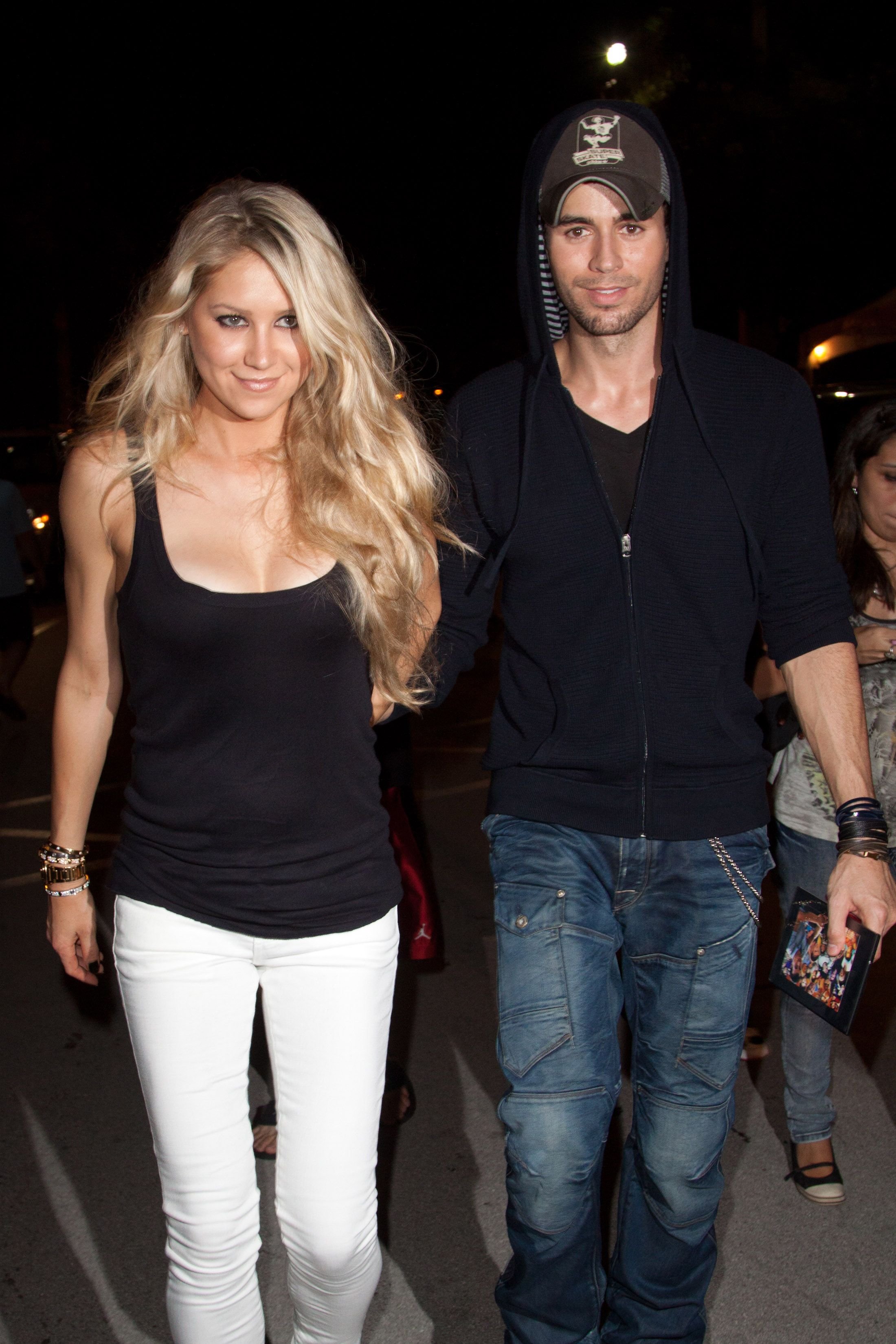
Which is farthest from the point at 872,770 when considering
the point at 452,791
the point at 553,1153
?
the point at 452,791

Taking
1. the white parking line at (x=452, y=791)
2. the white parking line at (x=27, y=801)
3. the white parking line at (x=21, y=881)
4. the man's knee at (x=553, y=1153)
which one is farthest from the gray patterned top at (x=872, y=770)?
the white parking line at (x=27, y=801)

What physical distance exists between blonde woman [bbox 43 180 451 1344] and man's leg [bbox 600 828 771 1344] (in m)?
0.58

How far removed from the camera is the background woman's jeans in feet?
11.3

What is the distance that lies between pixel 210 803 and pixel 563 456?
1.04 m

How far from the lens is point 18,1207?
136 inches

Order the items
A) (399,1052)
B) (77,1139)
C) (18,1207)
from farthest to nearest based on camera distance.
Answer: (399,1052), (77,1139), (18,1207)

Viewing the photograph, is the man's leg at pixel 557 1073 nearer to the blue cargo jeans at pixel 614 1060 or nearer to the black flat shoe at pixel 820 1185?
the blue cargo jeans at pixel 614 1060

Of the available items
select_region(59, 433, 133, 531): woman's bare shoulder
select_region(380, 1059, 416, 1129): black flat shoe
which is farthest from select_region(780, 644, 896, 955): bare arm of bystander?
select_region(380, 1059, 416, 1129): black flat shoe

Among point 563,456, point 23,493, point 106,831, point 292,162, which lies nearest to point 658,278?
point 563,456

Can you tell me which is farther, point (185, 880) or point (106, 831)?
point (106, 831)

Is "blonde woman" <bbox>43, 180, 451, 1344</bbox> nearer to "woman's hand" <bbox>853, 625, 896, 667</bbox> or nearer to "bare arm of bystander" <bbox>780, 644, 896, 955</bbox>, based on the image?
"bare arm of bystander" <bbox>780, 644, 896, 955</bbox>

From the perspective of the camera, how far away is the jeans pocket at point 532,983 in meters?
2.56

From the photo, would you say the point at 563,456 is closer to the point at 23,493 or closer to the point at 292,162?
the point at 23,493

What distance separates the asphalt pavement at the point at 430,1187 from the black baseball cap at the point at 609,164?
8.11 feet
